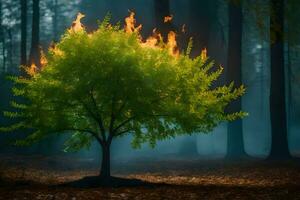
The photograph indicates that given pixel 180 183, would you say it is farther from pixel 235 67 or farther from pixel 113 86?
pixel 235 67

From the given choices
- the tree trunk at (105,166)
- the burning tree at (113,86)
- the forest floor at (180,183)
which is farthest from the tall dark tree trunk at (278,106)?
the tree trunk at (105,166)

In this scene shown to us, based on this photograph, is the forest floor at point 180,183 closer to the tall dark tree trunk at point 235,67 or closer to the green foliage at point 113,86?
the green foliage at point 113,86

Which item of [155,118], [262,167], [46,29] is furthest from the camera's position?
[46,29]

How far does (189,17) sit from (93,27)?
5.74 m

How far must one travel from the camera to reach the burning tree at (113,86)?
1116cm

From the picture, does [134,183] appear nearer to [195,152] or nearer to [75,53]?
[75,53]

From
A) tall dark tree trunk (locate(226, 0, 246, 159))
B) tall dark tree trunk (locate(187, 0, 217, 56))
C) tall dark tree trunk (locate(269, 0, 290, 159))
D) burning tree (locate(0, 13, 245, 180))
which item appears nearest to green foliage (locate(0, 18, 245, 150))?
burning tree (locate(0, 13, 245, 180))

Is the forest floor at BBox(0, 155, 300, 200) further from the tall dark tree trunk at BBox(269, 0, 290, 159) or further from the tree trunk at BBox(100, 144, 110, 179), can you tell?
the tall dark tree trunk at BBox(269, 0, 290, 159)

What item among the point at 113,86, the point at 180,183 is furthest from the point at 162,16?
the point at 113,86

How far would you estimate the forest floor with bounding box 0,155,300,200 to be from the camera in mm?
9336

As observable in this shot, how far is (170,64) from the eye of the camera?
11453 mm

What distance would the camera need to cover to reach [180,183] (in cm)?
1274

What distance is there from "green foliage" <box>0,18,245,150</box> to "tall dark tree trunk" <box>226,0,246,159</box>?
31.0 feet

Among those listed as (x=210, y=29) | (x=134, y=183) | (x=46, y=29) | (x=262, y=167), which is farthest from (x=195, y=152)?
(x=46, y=29)
